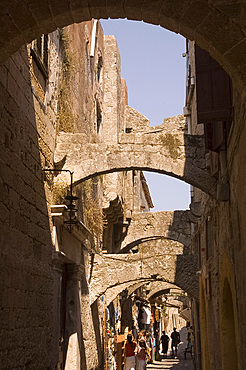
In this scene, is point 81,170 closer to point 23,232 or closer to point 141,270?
point 23,232

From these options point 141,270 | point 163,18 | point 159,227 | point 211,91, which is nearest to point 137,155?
point 211,91

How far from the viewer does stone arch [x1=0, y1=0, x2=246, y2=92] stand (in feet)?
12.6

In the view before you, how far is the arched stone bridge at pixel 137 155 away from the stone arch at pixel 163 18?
15.2 feet

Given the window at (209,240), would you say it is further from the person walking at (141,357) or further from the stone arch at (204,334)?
the person walking at (141,357)

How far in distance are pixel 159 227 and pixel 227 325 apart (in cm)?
995

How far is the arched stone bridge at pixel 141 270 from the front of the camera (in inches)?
481

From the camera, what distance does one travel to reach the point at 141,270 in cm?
1245

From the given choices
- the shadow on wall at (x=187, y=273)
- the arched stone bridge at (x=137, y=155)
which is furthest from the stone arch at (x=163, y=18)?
the shadow on wall at (x=187, y=273)

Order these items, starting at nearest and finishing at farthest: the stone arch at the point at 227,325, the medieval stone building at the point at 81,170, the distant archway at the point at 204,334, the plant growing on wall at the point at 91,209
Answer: the medieval stone building at the point at 81,170 < the stone arch at the point at 227,325 < the plant growing on wall at the point at 91,209 < the distant archway at the point at 204,334

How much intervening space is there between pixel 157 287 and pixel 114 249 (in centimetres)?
666

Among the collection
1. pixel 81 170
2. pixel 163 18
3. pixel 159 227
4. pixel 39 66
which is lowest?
pixel 163 18

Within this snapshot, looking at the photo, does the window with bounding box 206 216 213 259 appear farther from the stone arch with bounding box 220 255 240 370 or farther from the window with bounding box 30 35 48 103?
the window with bounding box 30 35 48 103

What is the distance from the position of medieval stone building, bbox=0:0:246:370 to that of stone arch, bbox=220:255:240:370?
0.05 feet

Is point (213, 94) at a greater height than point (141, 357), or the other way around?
point (213, 94)
